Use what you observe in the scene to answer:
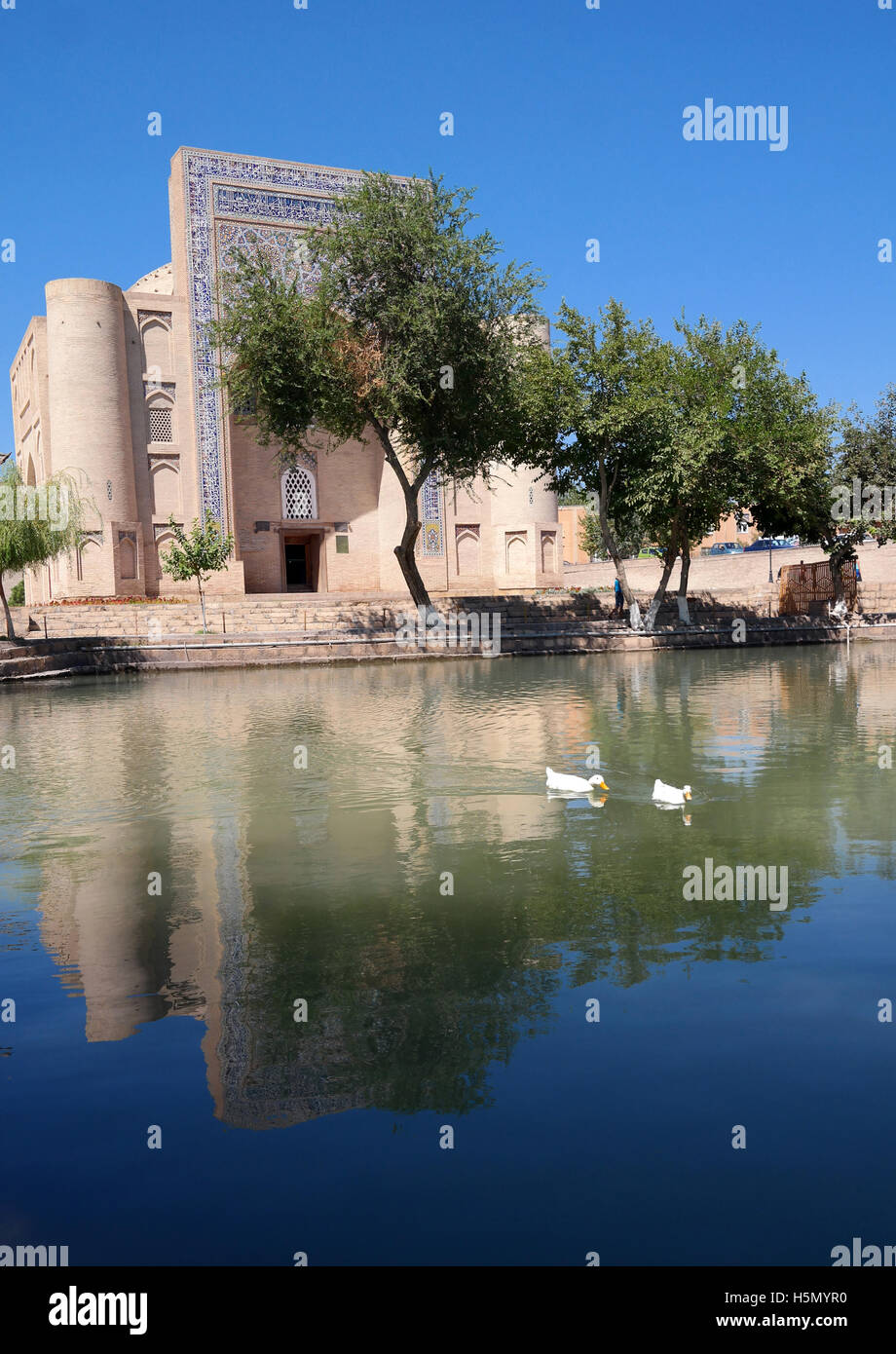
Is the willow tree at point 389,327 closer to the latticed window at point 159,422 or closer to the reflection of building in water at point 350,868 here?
the latticed window at point 159,422

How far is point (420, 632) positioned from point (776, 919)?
2150 centimetres

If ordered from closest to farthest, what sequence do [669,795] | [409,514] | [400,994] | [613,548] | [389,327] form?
[400,994] < [669,795] < [389,327] < [409,514] < [613,548]

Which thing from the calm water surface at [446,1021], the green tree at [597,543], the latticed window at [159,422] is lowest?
the calm water surface at [446,1021]

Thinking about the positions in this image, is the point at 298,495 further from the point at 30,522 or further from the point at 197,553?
the point at 30,522

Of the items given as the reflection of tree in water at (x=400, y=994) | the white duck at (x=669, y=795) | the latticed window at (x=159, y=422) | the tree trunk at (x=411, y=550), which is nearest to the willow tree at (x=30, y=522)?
the tree trunk at (x=411, y=550)

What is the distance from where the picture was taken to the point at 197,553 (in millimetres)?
29438

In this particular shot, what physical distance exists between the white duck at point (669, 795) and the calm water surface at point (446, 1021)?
111 millimetres

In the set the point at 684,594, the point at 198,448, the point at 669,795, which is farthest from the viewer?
the point at 198,448

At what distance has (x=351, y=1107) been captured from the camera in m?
3.17

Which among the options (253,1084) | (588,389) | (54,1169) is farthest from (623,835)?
(588,389)

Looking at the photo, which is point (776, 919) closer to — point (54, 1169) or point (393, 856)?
point (393, 856)

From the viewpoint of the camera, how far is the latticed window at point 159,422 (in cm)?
3238

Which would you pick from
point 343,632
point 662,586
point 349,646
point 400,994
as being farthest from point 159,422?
point 400,994

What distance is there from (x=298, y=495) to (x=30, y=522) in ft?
44.5
